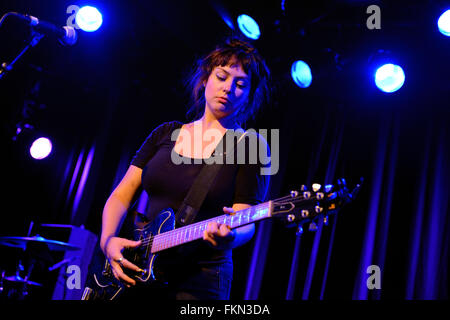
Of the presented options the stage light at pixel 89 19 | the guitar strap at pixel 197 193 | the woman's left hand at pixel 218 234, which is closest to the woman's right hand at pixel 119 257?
the guitar strap at pixel 197 193

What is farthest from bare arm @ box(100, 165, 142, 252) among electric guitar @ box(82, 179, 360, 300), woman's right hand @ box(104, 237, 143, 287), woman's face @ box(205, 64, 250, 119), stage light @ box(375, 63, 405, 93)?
stage light @ box(375, 63, 405, 93)

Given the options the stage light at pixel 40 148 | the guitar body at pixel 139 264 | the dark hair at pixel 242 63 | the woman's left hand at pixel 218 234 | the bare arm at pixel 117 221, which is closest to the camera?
the woman's left hand at pixel 218 234

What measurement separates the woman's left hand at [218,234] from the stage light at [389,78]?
2.69 metres

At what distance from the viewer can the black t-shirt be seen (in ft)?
6.46

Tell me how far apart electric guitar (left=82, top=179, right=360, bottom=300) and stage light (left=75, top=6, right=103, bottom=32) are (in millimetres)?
3381

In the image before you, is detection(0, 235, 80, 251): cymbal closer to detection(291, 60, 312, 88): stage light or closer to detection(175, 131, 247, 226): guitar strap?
detection(175, 131, 247, 226): guitar strap

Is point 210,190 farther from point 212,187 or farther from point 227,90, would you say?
point 227,90

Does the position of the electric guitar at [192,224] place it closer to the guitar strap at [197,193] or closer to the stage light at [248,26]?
the guitar strap at [197,193]

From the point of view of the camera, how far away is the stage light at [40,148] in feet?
17.9

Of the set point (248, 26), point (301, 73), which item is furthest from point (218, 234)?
point (248, 26)

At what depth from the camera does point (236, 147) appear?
2105mm
